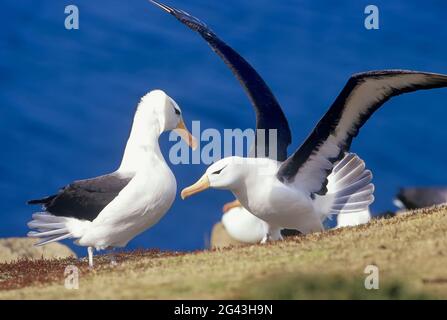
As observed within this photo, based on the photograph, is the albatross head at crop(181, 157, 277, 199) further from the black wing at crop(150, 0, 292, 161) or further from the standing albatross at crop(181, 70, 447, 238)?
the black wing at crop(150, 0, 292, 161)

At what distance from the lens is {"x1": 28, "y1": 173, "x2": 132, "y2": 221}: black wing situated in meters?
13.1

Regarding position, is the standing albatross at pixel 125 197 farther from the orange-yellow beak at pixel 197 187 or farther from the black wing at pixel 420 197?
the black wing at pixel 420 197

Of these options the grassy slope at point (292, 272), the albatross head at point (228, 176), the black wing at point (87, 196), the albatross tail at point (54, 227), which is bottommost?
the grassy slope at point (292, 272)

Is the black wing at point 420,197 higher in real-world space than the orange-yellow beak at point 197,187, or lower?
higher

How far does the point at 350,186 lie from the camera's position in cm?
1555

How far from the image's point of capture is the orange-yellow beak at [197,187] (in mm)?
13523

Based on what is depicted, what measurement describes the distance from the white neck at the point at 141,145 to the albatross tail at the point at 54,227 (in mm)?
856

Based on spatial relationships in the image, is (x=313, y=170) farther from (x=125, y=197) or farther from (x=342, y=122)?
(x=125, y=197)

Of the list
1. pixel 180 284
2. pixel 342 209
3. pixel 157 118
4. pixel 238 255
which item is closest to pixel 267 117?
pixel 342 209

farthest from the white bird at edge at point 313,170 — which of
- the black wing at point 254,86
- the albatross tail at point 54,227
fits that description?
the albatross tail at point 54,227

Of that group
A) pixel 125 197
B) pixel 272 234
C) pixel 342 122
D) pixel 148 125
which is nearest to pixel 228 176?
pixel 272 234

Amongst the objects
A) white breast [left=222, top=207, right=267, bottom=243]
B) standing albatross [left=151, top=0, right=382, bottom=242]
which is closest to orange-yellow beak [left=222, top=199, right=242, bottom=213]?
white breast [left=222, top=207, right=267, bottom=243]

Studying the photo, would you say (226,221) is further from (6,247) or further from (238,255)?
(238,255)
